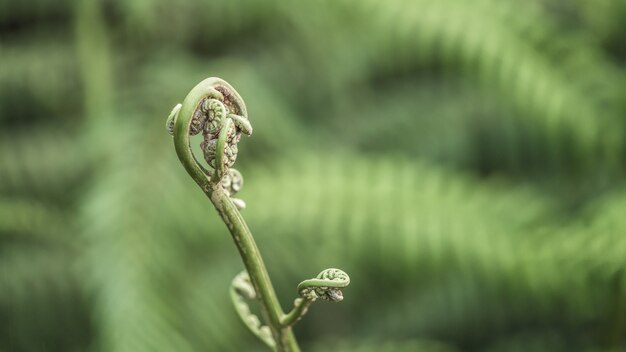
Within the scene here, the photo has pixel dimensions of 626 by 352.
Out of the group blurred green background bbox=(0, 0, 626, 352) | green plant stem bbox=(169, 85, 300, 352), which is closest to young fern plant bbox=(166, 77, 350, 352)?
green plant stem bbox=(169, 85, 300, 352)

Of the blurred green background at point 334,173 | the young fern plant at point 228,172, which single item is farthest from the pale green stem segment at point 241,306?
the blurred green background at point 334,173

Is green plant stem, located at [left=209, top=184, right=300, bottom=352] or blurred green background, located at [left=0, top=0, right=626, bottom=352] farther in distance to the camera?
blurred green background, located at [left=0, top=0, right=626, bottom=352]

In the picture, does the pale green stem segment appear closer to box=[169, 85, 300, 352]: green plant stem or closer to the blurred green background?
box=[169, 85, 300, 352]: green plant stem

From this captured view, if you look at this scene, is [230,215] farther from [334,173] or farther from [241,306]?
[334,173]

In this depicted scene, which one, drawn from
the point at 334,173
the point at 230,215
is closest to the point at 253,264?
the point at 230,215

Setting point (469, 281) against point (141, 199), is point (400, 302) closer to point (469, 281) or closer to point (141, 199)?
point (469, 281)

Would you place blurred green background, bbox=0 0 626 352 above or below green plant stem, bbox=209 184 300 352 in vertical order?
below

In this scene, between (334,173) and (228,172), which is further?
(334,173)
